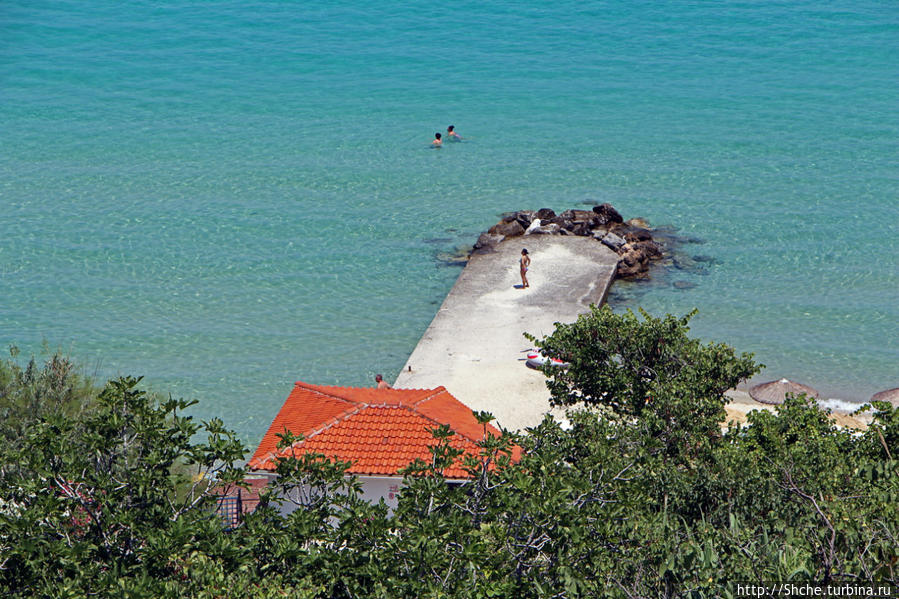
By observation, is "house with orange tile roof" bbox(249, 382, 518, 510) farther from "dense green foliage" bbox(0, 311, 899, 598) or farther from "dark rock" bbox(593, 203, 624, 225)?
"dark rock" bbox(593, 203, 624, 225)

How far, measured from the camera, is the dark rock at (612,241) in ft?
103

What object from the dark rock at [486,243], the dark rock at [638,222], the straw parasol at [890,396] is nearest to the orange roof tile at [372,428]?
the straw parasol at [890,396]

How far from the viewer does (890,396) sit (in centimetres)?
2283

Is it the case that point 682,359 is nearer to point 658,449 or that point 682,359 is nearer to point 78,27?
point 658,449

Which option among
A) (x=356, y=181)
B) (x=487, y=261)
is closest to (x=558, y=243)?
(x=487, y=261)

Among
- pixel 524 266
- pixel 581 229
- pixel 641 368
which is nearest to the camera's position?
pixel 641 368

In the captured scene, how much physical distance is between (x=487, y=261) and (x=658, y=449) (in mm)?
17953

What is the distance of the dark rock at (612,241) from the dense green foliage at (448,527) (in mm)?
19547

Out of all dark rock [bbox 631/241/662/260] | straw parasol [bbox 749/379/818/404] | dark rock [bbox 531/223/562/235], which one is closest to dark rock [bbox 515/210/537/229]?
dark rock [bbox 531/223/562/235]

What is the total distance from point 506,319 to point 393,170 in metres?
15.9

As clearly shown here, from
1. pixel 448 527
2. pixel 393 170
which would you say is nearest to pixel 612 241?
pixel 393 170

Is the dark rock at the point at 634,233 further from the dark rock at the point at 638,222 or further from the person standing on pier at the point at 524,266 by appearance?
the person standing on pier at the point at 524,266

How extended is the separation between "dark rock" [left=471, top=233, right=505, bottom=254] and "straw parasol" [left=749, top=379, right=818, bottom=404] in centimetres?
1100

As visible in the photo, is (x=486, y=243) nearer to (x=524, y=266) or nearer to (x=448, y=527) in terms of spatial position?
(x=524, y=266)
